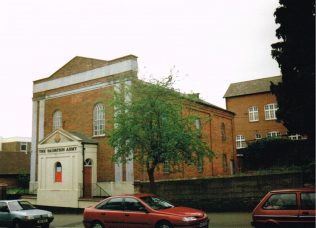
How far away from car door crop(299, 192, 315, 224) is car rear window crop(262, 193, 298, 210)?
217 mm

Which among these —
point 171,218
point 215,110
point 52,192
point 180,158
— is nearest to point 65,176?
point 52,192

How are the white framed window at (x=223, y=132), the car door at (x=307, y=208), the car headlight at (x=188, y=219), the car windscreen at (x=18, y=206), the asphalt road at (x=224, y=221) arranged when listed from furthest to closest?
the white framed window at (x=223, y=132) → the car windscreen at (x=18, y=206) → the asphalt road at (x=224, y=221) → the car headlight at (x=188, y=219) → the car door at (x=307, y=208)

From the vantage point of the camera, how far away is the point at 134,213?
12922 mm

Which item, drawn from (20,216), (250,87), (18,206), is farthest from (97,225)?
(250,87)

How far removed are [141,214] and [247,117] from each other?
41316 mm

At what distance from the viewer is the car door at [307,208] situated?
10.1 meters

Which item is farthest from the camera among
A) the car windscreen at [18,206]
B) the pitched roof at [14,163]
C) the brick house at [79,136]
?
the pitched roof at [14,163]

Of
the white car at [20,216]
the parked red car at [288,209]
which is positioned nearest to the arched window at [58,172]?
the white car at [20,216]

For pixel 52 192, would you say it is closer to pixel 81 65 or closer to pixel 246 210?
pixel 81 65

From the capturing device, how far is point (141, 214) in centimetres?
1273

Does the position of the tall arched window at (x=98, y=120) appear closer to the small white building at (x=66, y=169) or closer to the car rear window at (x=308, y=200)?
the small white building at (x=66, y=169)

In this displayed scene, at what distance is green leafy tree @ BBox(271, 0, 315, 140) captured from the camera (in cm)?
1350

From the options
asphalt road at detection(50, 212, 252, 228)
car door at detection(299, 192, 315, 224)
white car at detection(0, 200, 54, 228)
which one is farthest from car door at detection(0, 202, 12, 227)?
car door at detection(299, 192, 315, 224)

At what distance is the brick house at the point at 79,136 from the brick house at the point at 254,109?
19681 mm
